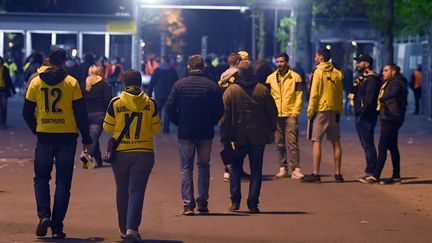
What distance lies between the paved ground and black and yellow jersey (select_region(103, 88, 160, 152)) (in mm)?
939

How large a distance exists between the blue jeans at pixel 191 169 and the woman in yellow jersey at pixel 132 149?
6.36ft

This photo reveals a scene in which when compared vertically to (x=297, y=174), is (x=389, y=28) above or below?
above

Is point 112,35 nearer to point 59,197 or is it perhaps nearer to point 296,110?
point 296,110

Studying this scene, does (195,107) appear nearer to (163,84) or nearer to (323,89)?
(323,89)

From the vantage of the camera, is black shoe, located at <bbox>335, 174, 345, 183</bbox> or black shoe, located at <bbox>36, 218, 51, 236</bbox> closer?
black shoe, located at <bbox>36, 218, 51, 236</bbox>

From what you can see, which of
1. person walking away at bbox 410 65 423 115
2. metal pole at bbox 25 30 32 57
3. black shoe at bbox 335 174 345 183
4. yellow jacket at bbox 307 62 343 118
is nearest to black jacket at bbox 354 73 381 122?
yellow jacket at bbox 307 62 343 118

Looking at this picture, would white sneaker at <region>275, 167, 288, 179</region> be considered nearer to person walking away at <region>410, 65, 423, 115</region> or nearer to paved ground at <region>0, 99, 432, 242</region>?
paved ground at <region>0, 99, 432, 242</region>

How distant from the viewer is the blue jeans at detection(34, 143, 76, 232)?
1191 cm

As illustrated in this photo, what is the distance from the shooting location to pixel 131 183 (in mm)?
11617

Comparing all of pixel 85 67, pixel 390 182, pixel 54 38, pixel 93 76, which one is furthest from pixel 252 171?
pixel 54 38

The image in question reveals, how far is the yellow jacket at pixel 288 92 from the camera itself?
17.9 metres

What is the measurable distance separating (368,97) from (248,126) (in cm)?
416

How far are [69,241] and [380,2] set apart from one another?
96.6 feet

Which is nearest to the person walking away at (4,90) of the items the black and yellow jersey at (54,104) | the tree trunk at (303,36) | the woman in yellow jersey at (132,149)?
the black and yellow jersey at (54,104)
